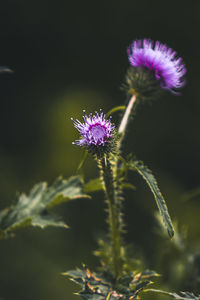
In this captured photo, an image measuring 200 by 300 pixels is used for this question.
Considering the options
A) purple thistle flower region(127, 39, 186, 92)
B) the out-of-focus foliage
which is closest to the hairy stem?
purple thistle flower region(127, 39, 186, 92)

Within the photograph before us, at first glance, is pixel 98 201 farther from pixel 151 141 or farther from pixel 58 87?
pixel 58 87

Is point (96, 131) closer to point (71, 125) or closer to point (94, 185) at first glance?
point (94, 185)

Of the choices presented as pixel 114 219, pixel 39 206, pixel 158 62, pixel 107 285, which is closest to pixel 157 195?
pixel 114 219

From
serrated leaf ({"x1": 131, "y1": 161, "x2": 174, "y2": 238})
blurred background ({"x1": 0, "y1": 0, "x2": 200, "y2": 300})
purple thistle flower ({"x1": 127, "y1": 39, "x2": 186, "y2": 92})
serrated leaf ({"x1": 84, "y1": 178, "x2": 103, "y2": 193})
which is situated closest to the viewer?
serrated leaf ({"x1": 131, "y1": 161, "x2": 174, "y2": 238})

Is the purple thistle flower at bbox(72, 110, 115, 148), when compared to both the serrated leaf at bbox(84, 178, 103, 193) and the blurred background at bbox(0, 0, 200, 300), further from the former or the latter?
the blurred background at bbox(0, 0, 200, 300)

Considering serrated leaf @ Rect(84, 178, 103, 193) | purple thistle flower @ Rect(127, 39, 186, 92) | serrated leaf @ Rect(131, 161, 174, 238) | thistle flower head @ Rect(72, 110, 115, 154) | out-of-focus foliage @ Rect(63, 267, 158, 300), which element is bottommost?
out-of-focus foliage @ Rect(63, 267, 158, 300)

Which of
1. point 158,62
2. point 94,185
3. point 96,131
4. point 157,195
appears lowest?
point 157,195

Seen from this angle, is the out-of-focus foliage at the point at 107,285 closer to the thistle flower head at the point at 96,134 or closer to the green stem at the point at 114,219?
the green stem at the point at 114,219
